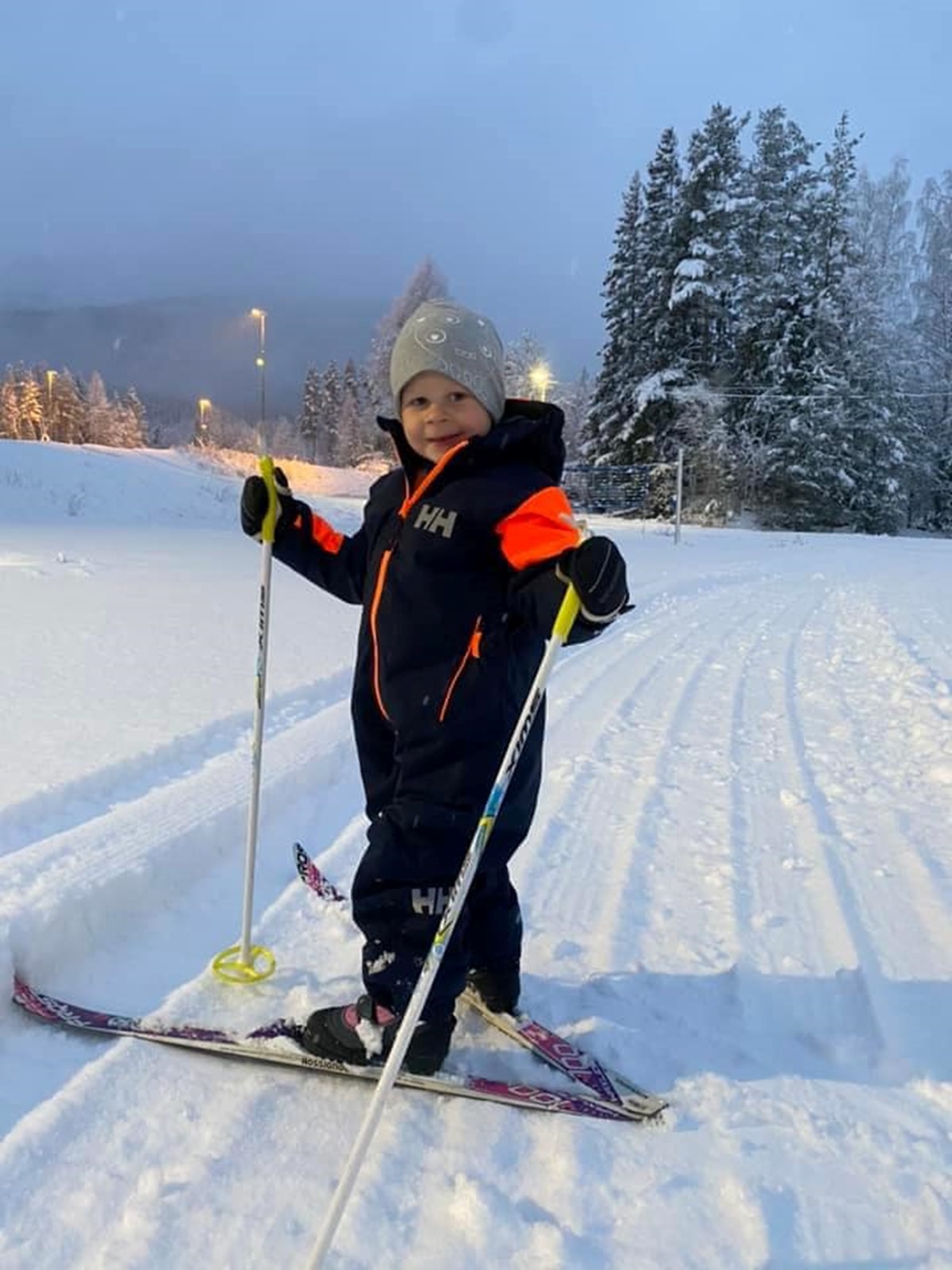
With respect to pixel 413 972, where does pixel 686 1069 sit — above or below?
below

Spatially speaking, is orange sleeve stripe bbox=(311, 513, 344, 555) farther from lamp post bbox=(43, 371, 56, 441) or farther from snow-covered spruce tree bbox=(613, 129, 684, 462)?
lamp post bbox=(43, 371, 56, 441)

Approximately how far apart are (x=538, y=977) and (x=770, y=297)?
3851 centimetres

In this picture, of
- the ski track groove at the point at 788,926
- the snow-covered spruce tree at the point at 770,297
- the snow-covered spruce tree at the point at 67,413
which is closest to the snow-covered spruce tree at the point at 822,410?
the snow-covered spruce tree at the point at 770,297

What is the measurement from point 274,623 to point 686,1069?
20.0 ft

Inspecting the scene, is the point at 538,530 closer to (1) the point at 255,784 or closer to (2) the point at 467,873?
(2) the point at 467,873

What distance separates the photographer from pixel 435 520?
7.30 ft

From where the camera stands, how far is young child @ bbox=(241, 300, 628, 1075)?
7.19ft

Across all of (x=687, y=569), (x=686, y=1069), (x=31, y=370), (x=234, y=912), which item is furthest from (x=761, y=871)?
(x=31, y=370)

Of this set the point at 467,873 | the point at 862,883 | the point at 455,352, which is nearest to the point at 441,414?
the point at 455,352

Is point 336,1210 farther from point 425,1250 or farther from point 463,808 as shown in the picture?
point 463,808

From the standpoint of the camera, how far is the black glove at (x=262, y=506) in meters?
2.69

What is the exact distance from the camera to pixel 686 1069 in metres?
2.39

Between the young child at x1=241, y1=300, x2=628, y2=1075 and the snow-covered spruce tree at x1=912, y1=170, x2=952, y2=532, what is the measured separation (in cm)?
4091

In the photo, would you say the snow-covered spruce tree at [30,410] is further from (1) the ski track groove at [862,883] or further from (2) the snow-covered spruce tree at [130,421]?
(1) the ski track groove at [862,883]
